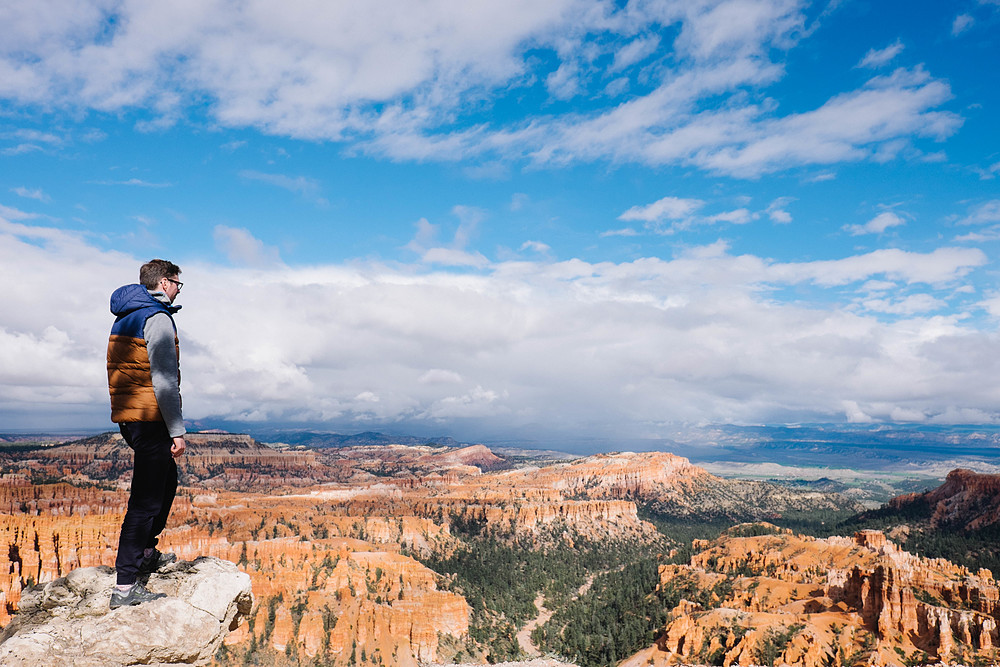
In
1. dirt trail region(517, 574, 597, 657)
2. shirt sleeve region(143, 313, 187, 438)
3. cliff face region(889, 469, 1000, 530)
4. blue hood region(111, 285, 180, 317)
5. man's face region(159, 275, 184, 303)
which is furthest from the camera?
cliff face region(889, 469, 1000, 530)

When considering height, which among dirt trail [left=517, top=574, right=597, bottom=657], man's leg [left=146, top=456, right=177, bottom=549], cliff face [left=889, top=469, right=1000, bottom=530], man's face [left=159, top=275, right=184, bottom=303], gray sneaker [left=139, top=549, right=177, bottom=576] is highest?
man's face [left=159, top=275, right=184, bottom=303]

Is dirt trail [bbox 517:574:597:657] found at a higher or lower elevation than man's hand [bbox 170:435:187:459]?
lower

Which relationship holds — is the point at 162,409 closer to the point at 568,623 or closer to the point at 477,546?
the point at 568,623

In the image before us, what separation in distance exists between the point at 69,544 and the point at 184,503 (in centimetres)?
4725

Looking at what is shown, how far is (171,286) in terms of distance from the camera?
28.4 feet

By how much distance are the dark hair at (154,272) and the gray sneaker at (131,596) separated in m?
4.41

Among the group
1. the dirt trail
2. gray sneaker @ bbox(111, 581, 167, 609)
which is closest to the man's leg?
gray sneaker @ bbox(111, 581, 167, 609)

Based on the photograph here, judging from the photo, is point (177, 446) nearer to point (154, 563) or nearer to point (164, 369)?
point (164, 369)

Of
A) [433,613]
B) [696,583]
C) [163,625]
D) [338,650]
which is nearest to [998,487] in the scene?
[696,583]

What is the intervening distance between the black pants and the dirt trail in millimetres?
77322

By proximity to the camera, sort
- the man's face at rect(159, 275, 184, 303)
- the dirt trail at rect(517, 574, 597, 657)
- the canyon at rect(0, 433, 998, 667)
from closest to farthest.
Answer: the man's face at rect(159, 275, 184, 303)
the canyon at rect(0, 433, 998, 667)
the dirt trail at rect(517, 574, 597, 657)

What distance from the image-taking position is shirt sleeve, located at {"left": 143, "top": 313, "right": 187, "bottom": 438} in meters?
7.64

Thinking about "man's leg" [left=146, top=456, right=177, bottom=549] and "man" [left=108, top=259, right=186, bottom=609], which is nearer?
"man" [left=108, top=259, right=186, bottom=609]

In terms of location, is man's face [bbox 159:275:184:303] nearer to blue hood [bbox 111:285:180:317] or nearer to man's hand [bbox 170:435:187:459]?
blue hood [bbox 111:285:180:317]
